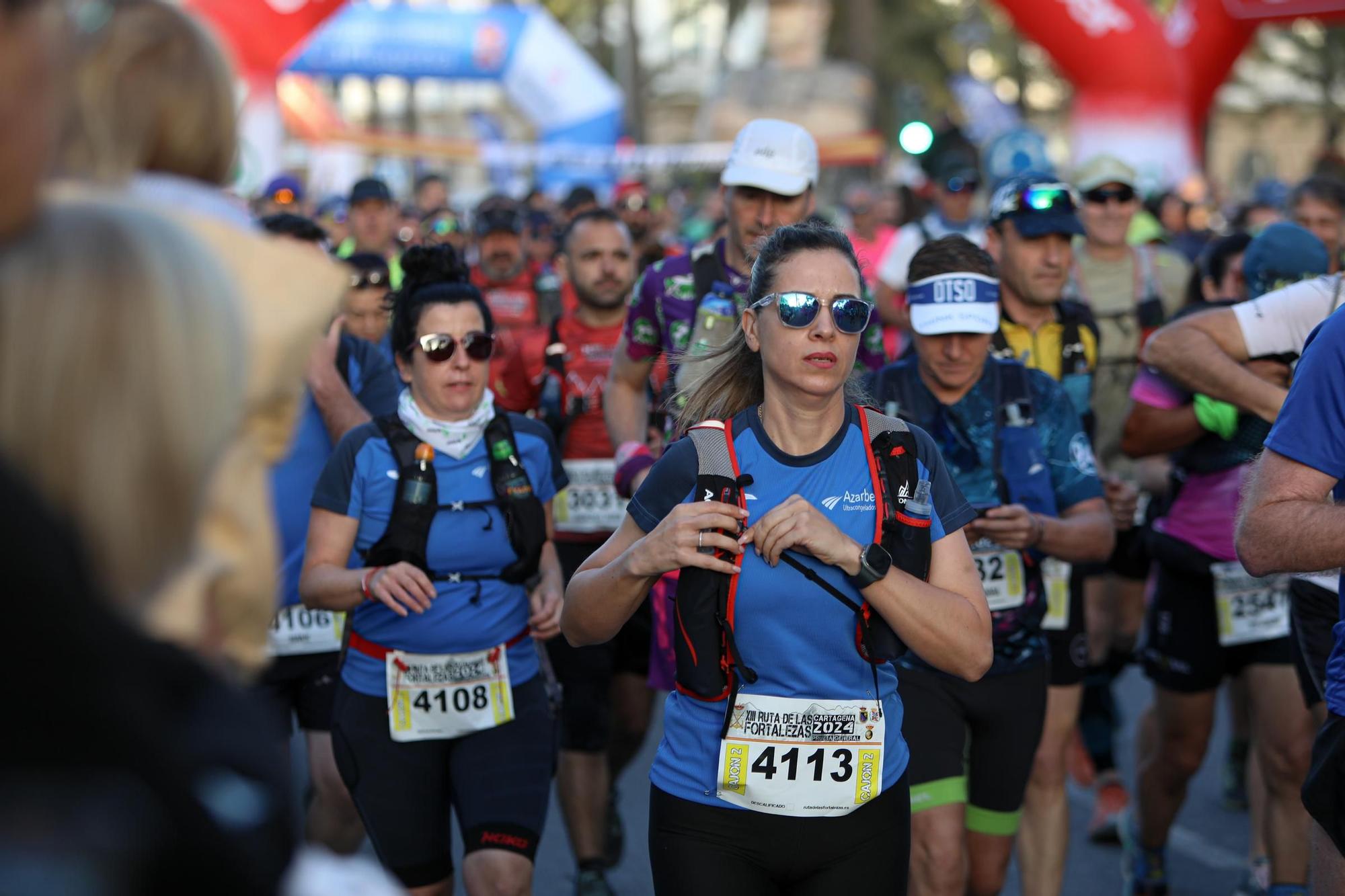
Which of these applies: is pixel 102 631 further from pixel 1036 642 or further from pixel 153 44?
pixel 1036 642

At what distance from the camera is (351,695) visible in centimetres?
446

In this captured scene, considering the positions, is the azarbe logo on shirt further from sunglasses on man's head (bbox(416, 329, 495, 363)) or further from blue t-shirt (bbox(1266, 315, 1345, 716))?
sunglasses on man's head (bbox(416, 329, 495, 363))

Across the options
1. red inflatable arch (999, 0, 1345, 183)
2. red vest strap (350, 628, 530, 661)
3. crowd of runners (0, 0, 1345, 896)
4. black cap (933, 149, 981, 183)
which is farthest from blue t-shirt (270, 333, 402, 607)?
red inflatable arch (999, 0, 1345, 183)

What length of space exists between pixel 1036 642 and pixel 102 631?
12.5ft

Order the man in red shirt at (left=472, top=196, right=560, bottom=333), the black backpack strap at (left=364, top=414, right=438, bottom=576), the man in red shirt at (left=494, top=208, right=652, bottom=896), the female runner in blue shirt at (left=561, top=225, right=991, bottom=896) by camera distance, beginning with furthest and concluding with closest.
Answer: the man in red shirt at (left=472, top=196, right=560, bottom=333) < the man in red shirt at (left=494, top=208, right=652, bottom=896) < the black backpack strap at (left=364, top=414, right=438, bottom=576) < the female runner in blue shirt at (left=561, top=225, right=991, bottom=896)

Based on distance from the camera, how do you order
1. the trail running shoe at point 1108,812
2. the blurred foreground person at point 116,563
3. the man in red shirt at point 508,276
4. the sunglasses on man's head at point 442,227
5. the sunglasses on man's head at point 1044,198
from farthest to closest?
the sunglasses on man's head at point 442,227
the man in red shirt at point 508,276
the trail running shoe at point 1108,812
the sunglasses on man's head at point 1044,198
the blurred foreground person at point 116,563

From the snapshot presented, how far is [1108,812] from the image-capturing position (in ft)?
20.9

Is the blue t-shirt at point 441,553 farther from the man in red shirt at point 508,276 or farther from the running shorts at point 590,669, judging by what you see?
the man in red shirt at point 508,276

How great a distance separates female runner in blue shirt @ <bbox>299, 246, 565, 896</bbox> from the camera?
4273mm

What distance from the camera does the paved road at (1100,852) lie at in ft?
18.9

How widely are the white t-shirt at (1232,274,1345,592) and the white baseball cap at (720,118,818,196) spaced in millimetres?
1521

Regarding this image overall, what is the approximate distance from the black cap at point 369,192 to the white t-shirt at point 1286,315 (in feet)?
20.9

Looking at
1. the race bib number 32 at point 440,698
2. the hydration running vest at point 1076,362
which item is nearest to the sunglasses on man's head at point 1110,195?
the hydration running vest at point 1076,362

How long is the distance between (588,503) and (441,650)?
1.90 m
